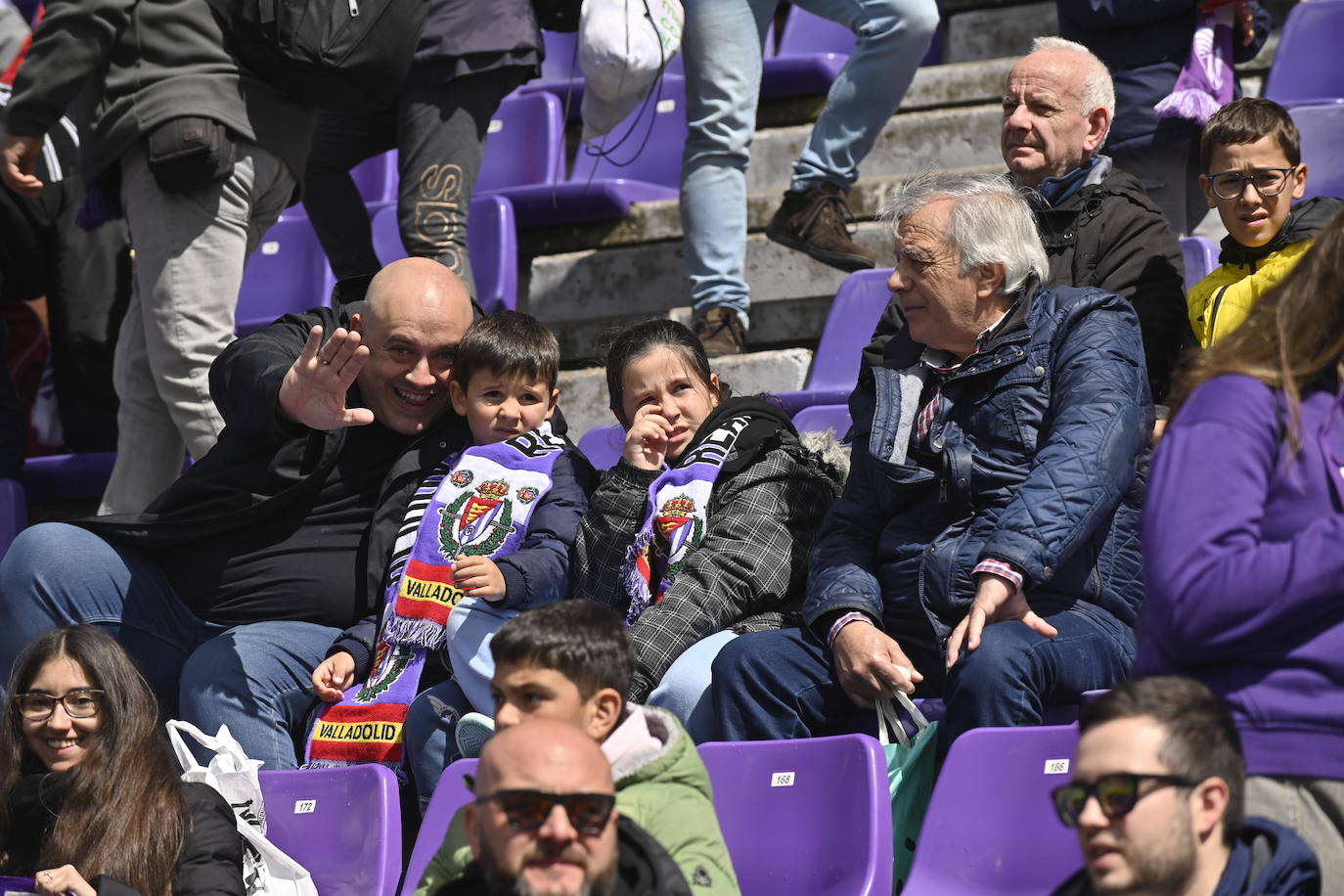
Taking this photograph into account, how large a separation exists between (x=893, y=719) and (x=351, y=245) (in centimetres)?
256

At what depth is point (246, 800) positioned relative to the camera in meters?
3.31

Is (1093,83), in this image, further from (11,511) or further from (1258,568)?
(11,511)

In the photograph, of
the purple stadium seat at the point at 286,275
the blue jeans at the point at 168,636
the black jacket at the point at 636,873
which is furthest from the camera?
the purple stadium seat at the point at 286,275

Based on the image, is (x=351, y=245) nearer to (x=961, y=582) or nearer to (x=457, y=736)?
(x=457, y=736)

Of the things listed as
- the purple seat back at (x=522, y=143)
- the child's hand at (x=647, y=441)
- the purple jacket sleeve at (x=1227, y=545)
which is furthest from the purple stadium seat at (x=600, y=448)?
the purple jacket sleeve at (x=1227, y=545)

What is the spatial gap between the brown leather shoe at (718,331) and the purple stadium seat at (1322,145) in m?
1.52

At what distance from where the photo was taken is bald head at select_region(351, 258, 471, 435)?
385 cm

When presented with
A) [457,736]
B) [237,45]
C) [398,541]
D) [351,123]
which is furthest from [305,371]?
[351,123]

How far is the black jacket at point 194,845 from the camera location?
122 inches

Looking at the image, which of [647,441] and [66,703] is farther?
[647,441]

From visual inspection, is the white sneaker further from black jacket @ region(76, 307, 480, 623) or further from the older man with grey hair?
black jacket @ region(76, 307, 480, 623)

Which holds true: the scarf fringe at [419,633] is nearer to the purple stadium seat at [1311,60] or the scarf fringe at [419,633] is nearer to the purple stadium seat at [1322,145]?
the purple stadium seat at [1322,145]

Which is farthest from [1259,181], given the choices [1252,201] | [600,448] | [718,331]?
[600,448]

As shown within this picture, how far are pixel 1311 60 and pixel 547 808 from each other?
13.4 ft
